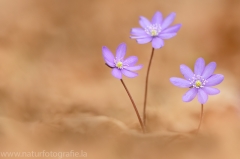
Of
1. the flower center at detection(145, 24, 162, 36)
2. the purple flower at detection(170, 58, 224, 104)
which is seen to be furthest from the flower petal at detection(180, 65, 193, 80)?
the flower center at detection(145, 24, 162, 36)

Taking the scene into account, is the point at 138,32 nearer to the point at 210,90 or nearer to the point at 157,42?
the point at 157,42

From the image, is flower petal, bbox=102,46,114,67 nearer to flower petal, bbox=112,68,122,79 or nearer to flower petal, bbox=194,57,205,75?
flower petal, bbox=112,68,122,79

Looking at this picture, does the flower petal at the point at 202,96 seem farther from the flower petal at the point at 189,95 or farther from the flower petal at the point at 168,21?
the flower petal at the point at 168,21

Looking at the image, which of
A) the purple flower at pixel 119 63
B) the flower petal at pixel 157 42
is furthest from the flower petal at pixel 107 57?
the flower petal at pixel 157 42

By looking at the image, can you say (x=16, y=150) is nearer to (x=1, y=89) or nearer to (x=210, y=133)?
(x=1, y=89)

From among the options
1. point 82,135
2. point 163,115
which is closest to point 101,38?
point 163,115

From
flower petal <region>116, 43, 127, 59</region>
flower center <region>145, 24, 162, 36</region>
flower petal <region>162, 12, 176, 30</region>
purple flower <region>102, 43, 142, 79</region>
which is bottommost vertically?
purple flower <region>102, 43, 142, 79</region>
